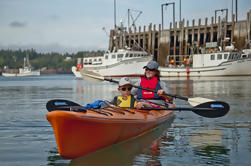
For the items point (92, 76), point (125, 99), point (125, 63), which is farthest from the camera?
point (125, 63)

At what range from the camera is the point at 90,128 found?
5.16 m

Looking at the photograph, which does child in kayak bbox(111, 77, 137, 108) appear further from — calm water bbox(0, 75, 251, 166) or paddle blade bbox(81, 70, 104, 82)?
paddle blade bbox(81, 70, 104, 82)

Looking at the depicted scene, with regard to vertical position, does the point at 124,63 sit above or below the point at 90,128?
above

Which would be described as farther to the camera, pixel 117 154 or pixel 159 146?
pixel 159 146

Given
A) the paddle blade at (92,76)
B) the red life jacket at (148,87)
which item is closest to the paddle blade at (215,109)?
the red life jacket at (148,87)

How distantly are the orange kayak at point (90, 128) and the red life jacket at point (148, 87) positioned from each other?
6.63ft

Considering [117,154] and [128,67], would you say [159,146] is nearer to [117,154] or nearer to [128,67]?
[117,154]

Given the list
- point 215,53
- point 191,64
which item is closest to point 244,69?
point 215,53

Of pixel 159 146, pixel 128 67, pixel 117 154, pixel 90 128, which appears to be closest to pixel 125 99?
pixel 159 146

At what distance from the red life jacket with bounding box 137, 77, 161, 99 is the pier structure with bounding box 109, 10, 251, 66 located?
32552 mm

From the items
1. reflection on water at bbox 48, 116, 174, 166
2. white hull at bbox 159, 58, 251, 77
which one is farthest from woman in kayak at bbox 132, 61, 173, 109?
white hull at bbox 159, 58, 251, 77

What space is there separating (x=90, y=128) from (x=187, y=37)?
1644 inches

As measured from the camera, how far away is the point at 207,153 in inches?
231

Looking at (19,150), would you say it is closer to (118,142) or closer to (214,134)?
(118,142)
